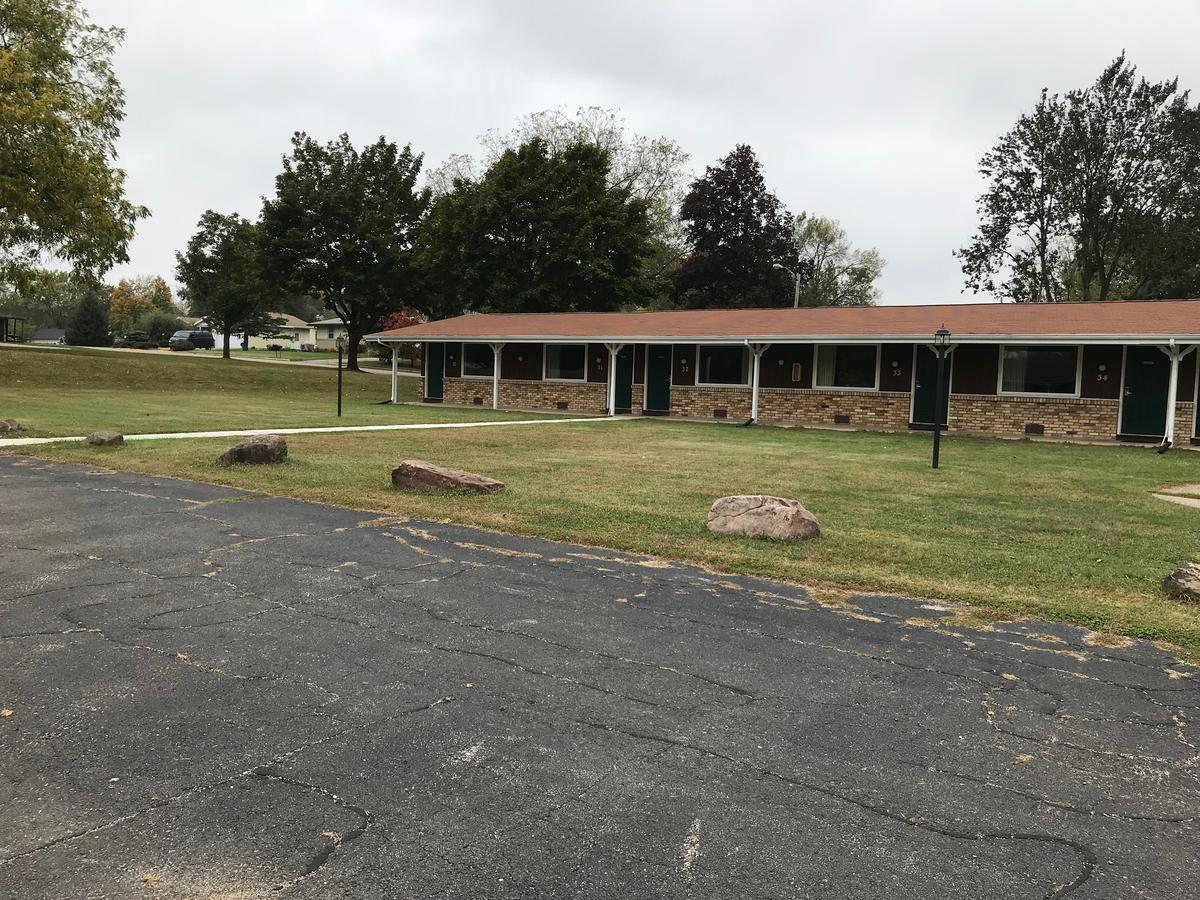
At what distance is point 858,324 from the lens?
23.5 metres

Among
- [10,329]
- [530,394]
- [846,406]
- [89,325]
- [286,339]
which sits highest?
[286,339]

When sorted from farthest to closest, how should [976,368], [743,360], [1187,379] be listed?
[743,360] < [976,368] < [1187,379]

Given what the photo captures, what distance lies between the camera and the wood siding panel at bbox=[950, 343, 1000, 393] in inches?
852

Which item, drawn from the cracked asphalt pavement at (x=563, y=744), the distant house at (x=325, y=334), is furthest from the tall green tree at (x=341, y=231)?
the distant house at (x=325, y=334)

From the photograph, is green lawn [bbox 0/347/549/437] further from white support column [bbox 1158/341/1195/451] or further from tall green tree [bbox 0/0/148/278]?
white support column [bbox 1158/341/1195/451]

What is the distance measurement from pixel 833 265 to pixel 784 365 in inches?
1888

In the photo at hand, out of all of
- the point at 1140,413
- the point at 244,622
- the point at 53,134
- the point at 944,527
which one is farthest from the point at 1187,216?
the point at 244,622

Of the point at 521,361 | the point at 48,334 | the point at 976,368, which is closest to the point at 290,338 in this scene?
the point at 48,334

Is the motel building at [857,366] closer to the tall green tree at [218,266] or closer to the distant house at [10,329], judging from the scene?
the tall green tree at [218,266]

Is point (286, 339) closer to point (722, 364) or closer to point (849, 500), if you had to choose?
point (722, 364)

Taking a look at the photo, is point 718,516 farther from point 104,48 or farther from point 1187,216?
point 1187,216

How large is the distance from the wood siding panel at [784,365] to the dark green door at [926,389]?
2.94 metres

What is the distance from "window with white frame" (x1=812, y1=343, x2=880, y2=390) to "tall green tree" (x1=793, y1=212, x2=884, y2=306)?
4176 cm

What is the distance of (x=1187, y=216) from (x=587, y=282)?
95.6 feet
